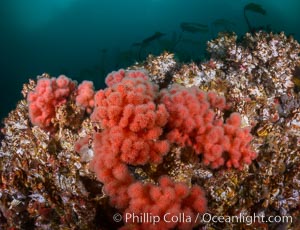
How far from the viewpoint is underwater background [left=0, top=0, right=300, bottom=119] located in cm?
3375

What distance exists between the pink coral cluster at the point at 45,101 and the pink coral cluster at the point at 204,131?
161 centimetres

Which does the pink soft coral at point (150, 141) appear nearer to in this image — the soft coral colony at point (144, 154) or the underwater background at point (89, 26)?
the soft coral colony at point (144, 154)

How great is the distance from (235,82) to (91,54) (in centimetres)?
3786

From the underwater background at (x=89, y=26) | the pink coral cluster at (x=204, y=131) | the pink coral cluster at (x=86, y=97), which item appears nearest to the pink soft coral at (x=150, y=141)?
the pink coral cluster at (x=204, y=131)

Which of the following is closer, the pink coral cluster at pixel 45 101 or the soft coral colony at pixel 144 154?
the soft coral colony at pixel 144 154

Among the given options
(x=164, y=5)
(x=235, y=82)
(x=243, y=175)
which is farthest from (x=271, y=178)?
(x=164, y=5)

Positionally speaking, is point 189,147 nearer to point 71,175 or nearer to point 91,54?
point 71,175

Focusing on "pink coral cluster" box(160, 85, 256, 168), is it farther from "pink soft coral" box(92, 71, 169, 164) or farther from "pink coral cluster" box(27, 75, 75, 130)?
"pink coral cluster" box(27, 75, 75, 130)

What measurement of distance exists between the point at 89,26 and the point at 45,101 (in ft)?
157

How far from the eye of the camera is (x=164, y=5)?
50.4 m

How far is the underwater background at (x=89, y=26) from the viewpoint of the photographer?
3375cm

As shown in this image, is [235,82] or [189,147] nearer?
[189,147]

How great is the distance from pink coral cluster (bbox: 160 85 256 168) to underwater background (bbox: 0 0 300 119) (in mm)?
22067

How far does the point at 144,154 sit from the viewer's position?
11.1ft
